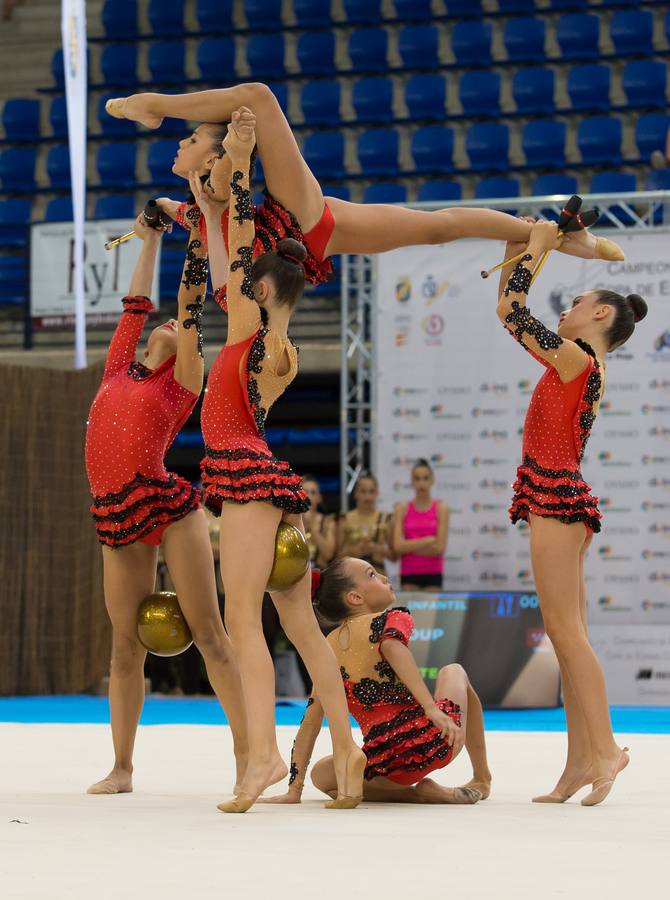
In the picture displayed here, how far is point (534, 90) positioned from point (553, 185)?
1238 mm

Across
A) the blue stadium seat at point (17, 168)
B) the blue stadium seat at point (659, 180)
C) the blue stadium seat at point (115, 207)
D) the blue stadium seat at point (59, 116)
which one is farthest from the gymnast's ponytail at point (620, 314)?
the blue stadium seat at point (59, 116)

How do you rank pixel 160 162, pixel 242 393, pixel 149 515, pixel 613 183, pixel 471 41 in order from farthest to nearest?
pixel 160 162 < pixel 471 41 < pixel 613 183 < pixel 149 515 < pixel 242 393

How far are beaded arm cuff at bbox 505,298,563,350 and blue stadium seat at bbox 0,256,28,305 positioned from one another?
8.93 meters

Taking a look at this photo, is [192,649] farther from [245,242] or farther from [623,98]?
[623,98]

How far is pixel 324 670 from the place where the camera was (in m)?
3.14

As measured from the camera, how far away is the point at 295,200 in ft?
11.0

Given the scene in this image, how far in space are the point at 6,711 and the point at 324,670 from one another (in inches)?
185

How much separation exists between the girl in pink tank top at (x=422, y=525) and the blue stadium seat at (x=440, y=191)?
4.44 metres

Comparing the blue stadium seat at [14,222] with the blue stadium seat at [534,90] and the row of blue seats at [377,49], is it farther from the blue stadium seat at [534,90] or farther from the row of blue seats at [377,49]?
the blue stadium seat at [534,90]

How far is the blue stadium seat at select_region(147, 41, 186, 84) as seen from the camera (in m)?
13.3

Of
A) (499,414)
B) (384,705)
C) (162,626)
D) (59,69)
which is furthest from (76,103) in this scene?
(384,705)

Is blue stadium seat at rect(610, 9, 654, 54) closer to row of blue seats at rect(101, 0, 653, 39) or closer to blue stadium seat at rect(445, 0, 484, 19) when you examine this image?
row of blue seats at rect(101, 0, 653, 39)

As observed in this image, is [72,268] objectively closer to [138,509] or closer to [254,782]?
[138,509]

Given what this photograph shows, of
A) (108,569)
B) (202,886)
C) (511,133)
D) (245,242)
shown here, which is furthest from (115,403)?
(511,133)
